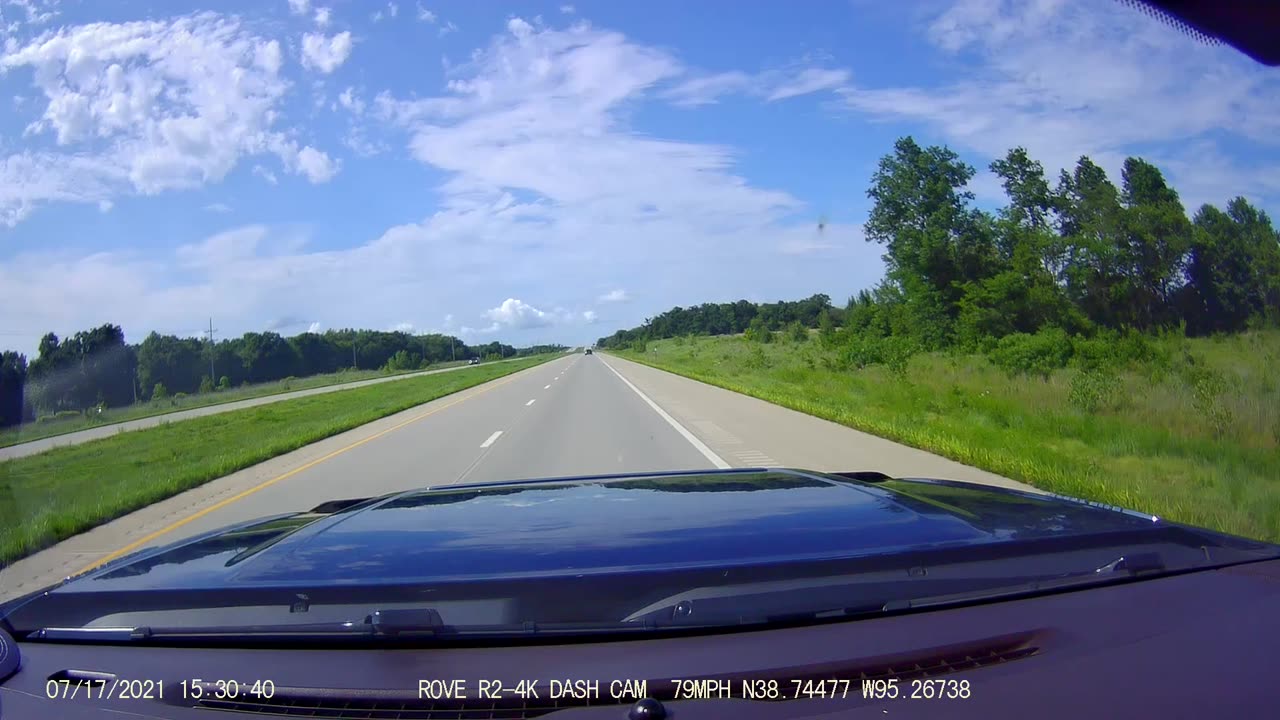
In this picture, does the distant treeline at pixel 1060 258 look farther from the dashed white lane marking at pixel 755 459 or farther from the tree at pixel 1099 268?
the dashed white lane marking at pixel 755 459

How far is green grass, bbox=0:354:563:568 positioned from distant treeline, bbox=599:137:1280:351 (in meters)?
32.0

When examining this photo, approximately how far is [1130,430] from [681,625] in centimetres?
1443

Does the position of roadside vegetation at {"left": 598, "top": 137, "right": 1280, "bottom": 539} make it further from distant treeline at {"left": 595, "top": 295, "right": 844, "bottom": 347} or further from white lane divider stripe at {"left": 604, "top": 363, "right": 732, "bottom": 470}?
distant treeline at {"left": 595, "top": 295, "right": 844, "bottom": 347}

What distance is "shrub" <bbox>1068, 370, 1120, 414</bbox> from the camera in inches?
743

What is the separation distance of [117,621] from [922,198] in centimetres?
5409

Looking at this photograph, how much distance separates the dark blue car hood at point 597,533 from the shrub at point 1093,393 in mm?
16132

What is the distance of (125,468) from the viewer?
16.5 meters

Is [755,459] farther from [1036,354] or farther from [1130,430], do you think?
[1036,354]

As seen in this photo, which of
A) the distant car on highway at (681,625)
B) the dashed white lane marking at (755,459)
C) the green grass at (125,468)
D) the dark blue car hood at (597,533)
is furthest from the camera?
the dashed white lane marking at (755,459)

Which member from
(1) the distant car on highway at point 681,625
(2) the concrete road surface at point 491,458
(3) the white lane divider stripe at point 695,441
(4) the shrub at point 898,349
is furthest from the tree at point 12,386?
(4) the shrub at point 898,349

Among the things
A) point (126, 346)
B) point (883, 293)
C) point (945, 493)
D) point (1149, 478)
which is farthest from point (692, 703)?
point (883, 293)

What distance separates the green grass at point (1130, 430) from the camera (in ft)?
29.3

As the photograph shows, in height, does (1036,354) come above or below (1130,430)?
above

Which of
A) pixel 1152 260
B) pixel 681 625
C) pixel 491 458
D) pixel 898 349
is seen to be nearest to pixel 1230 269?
pixel 1152 260
